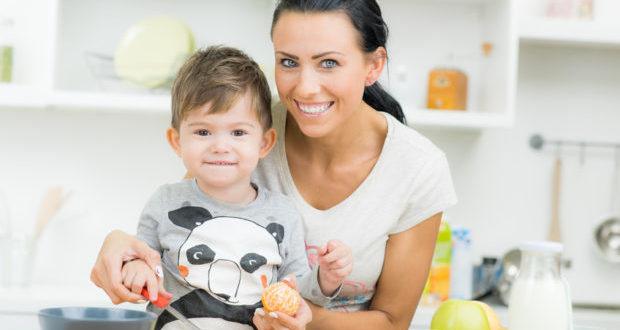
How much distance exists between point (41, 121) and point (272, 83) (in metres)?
0.87

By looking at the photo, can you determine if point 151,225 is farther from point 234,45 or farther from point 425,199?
point 234,45

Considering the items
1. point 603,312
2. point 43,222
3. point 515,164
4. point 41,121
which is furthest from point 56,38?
point 603,312

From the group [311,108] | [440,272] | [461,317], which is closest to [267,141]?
[311,108]

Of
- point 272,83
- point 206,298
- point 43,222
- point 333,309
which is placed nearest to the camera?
point 206,298

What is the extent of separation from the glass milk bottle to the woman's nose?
517 mm

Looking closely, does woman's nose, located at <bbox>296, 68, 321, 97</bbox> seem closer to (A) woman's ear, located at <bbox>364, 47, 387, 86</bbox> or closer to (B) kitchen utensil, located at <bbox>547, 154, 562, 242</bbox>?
(A) woman's ear, located at <bbox>364, 47, 387, 86</bbox>

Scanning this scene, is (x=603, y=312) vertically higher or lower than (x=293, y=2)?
lower

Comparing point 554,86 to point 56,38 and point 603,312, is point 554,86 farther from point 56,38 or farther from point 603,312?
point 56,38

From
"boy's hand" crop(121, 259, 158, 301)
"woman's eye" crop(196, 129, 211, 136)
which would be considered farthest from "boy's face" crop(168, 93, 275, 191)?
"boy's hand" crop(121, 259, 158, 301)

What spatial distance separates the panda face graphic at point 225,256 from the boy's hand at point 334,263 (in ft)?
0.31

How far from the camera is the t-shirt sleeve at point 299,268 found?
1301mm

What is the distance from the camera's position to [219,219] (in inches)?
50.7

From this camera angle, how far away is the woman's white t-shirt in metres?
1.55

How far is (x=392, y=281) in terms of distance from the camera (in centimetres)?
157
